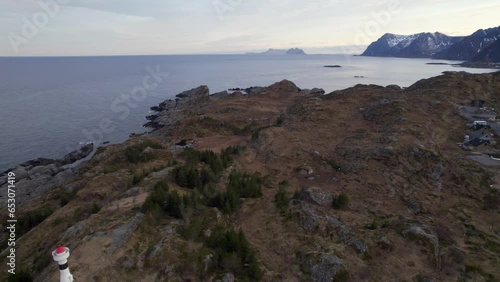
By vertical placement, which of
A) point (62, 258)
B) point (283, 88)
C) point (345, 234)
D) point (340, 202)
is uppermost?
point (62, 258)

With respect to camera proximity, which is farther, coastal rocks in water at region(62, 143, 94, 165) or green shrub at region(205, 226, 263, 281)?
coastal rocks in water at region(62, 143, 94, 165)

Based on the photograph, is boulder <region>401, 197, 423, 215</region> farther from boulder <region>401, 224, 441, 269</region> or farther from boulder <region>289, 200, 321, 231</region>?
boulder <region>289, 200, 321, 231</region>

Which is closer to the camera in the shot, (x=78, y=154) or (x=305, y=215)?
(x=305, y=215)

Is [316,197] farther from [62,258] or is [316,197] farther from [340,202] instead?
[62,258]

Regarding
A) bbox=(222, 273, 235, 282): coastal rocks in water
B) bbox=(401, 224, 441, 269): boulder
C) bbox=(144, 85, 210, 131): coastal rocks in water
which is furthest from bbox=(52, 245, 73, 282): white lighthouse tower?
bbox=(144, 85, 210, 131): coastal rocks in water

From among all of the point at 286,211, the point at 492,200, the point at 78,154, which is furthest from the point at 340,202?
the point at 78,154

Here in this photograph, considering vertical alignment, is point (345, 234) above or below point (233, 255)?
below
